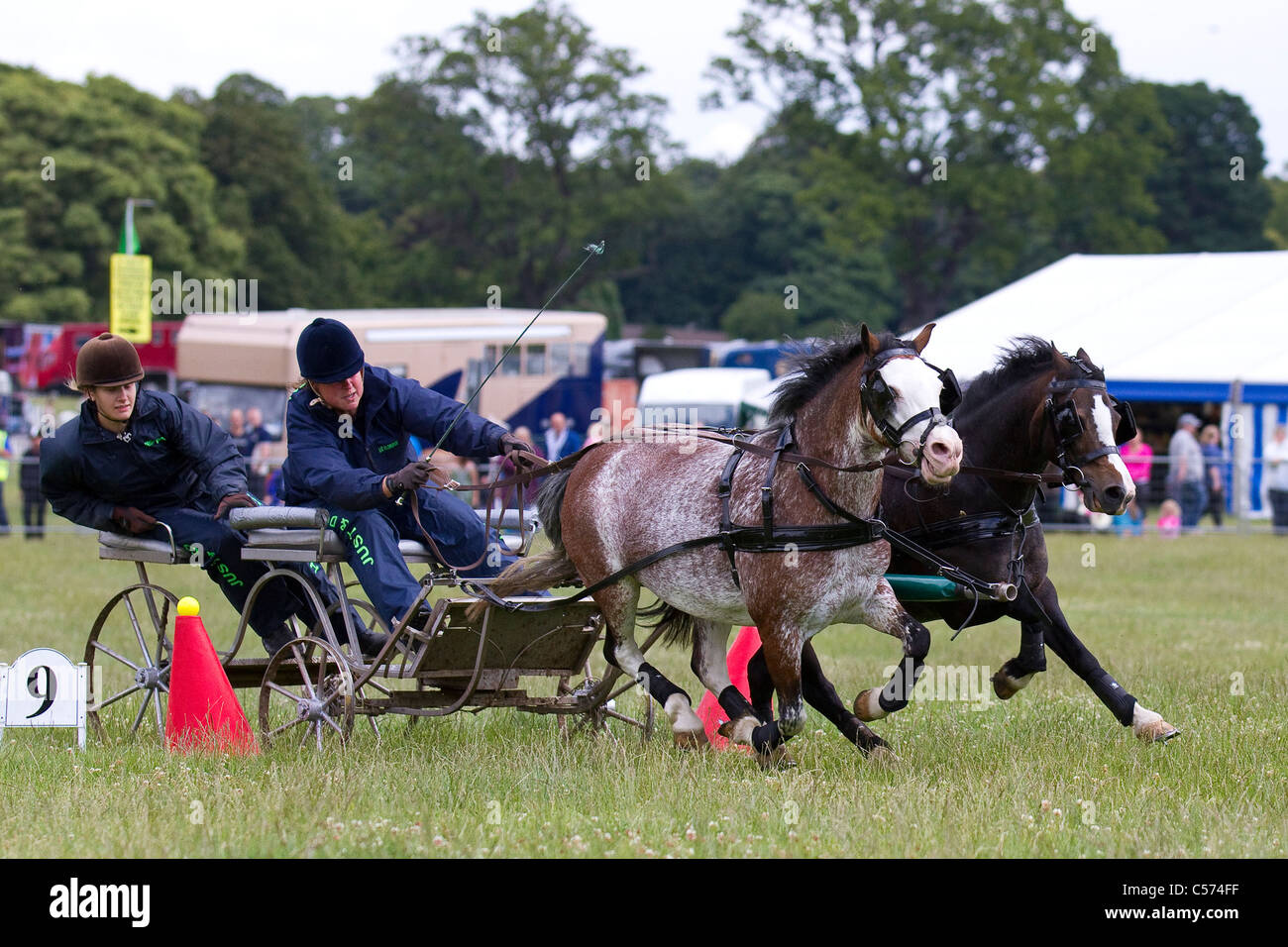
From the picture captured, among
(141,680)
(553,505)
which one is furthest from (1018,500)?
(141,680)

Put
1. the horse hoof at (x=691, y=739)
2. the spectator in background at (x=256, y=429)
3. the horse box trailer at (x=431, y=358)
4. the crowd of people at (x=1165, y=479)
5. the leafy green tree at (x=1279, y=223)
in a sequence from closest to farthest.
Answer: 1. the horse hoof at (x=691, y=739)
2. the crowd of people at (x=1165, y=479)
3. the spectator in background at (x=256, y=429)
4. the horse box trailer at (x=431, y=358)
5. the leafy green tree at (x=1279, y=223)

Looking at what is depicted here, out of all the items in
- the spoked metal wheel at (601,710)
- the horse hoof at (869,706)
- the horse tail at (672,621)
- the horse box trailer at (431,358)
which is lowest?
the spoked metal wheel at (601,710)

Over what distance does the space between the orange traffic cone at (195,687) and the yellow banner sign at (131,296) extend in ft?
47.4

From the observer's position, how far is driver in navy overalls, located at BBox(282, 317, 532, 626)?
672 cm

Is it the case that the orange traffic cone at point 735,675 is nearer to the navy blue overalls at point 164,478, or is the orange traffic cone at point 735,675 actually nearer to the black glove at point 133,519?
the navy blue overalls at point 164,478

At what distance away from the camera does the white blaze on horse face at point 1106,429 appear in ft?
21.2

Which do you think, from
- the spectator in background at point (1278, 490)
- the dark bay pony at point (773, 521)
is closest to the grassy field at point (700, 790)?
the dark bay pony at point (773, 521)

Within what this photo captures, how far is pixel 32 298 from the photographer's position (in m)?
50.9

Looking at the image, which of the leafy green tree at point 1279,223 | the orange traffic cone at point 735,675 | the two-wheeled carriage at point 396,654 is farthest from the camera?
the leafy green tree at point 1279,223

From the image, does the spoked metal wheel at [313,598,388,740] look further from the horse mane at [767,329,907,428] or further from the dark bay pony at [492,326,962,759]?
the horse mane at [767,329,907,428]

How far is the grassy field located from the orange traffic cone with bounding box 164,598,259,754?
0.96ft

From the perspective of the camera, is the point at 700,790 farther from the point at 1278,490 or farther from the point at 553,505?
the point at 1278,490

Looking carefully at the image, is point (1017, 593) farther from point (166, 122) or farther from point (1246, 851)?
point (166, 122)

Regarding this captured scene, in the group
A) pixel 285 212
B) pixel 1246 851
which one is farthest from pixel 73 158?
pixel 1246 851
